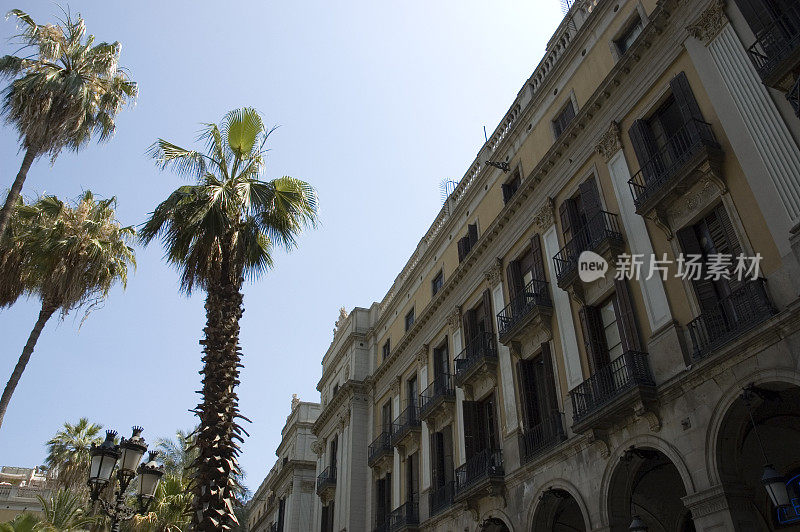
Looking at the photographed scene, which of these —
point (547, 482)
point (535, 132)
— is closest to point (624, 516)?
point (547, 482)

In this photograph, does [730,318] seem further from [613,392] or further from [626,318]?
[613,392]

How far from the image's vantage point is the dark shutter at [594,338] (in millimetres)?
15387

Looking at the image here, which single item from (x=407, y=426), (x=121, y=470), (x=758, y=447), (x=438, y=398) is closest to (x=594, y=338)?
(x=758, y=447)

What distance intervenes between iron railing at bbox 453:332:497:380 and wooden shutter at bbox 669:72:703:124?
959 centimetres

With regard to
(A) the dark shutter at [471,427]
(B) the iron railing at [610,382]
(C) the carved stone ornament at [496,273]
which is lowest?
(B) the iron railing at [610,382]

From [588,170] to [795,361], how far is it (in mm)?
8470

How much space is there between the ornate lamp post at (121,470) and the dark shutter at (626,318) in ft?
36.2

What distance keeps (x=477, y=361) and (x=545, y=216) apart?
17.7 feet

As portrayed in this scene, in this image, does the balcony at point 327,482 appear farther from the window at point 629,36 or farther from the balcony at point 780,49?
the balcony at point 780,49

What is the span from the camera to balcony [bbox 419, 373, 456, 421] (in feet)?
74.8

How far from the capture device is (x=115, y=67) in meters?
20.4

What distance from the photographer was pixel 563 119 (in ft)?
62.7

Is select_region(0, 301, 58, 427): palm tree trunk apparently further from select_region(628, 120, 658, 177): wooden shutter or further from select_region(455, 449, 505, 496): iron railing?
select_region(628, 120, 658, 177): wooden shutter

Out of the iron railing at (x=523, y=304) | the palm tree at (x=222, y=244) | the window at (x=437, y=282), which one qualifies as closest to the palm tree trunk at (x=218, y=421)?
the palm tree at (x=222, y=244)
